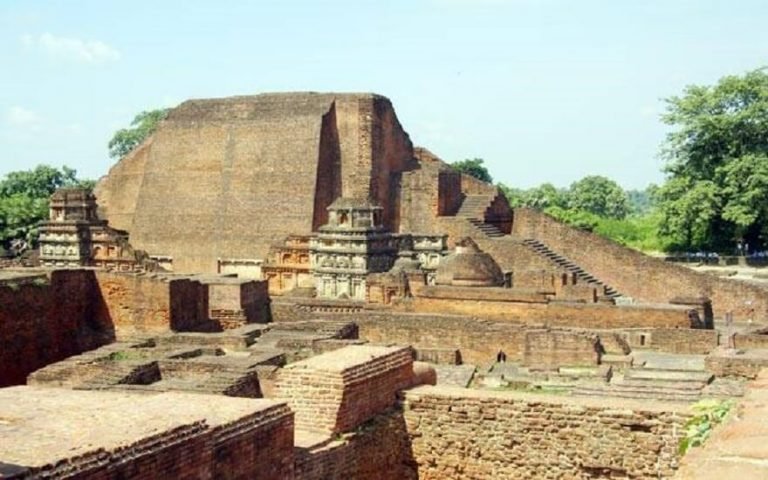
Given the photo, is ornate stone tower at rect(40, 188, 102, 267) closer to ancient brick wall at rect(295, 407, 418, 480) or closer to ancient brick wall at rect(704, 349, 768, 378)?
ancient brick wall at rect(704, 349, 768, 378)

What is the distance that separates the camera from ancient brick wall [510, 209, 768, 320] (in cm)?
2403

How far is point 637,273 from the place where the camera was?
25844mm

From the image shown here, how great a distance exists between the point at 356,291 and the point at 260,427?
61.5 feet

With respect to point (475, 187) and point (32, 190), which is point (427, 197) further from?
point (32, 190)

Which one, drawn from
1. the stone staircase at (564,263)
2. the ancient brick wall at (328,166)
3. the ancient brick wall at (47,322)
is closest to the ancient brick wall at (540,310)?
the stone staircase at (564,263)

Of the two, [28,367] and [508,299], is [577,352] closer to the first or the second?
[508,299]

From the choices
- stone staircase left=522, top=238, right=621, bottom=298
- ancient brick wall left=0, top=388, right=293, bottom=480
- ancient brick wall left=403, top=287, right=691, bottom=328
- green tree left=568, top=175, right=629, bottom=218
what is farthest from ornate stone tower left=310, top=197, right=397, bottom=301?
green tree left=568, top=175, right=629, bottom=218

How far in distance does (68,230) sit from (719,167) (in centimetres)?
2212

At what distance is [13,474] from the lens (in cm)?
444

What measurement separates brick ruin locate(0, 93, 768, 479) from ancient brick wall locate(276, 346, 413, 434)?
0.02 m

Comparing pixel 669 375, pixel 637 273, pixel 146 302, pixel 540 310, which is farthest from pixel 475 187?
pixel 669 375

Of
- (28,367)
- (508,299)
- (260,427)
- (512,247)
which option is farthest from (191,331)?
(260,427)

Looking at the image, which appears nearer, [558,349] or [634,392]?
[634,392]

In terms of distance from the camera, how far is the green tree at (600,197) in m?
69.8
